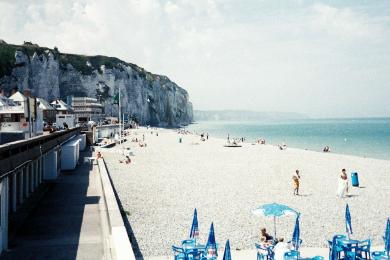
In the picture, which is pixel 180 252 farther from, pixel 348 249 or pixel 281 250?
pixel 348 249

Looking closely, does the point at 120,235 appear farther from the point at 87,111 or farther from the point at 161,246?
the point at 87,111

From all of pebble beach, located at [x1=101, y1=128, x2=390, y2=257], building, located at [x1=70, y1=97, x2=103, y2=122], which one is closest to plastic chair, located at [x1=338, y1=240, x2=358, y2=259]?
pebble beach, located at [x1=101, y1=128, x2=390, y2=257]

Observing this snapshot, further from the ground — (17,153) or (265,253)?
(17,153)

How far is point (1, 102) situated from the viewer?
31.4 metres

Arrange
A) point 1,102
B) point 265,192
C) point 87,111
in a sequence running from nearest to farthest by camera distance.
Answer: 1. point 265,192
2. point 1,102
3. point 87,111

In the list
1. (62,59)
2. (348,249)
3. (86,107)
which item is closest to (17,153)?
(348,249)

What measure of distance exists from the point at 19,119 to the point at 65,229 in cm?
1921

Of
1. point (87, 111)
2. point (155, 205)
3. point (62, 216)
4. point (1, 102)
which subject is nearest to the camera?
point (62, 216)

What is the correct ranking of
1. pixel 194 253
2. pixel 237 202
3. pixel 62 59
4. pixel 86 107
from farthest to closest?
pixel 62 59 → pixel 86 107 → pixel 237 202 → pixel 194 253

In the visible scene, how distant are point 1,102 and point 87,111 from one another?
86.5 meters

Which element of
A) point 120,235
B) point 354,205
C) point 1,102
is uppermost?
point 1,102

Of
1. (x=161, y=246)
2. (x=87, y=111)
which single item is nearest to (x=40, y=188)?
(x=161, y=246)

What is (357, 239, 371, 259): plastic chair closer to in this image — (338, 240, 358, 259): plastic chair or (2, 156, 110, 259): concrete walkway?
(338, 240, 358, 259): plastic chair

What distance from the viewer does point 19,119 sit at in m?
28.6
